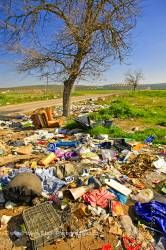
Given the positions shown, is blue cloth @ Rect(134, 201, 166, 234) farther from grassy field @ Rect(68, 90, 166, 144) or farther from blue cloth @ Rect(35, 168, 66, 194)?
grassy field @ Rect(68, 90, 166, 144)

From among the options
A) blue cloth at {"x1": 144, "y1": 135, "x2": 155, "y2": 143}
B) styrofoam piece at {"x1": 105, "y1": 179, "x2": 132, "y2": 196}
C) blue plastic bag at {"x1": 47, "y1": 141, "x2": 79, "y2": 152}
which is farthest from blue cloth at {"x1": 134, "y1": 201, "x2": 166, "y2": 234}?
blue cloth at {"x1": 144, "y1": 135, "x2": 155, "y2": 143}

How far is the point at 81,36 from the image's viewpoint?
11719mm

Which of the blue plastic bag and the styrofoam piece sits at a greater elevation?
the blue plastic bag

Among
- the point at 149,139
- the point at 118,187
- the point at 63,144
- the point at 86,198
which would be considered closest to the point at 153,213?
the point at 118,187

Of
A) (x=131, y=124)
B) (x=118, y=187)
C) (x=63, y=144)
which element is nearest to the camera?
(x=118, y=187)


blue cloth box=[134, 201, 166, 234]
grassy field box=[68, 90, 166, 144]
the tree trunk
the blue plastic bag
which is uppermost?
the tree trunk

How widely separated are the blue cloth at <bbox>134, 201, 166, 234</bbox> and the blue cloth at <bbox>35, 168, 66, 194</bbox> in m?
1.33

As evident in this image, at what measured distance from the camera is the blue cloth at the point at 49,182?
4.75m

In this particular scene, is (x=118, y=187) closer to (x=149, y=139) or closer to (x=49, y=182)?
(x=49, y=182)

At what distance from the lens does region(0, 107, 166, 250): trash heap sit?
3.70 meters

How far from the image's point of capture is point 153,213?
4.11m

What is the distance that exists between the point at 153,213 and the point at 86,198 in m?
1.01

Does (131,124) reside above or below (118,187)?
above

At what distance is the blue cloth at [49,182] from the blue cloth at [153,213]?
133 centimetres
